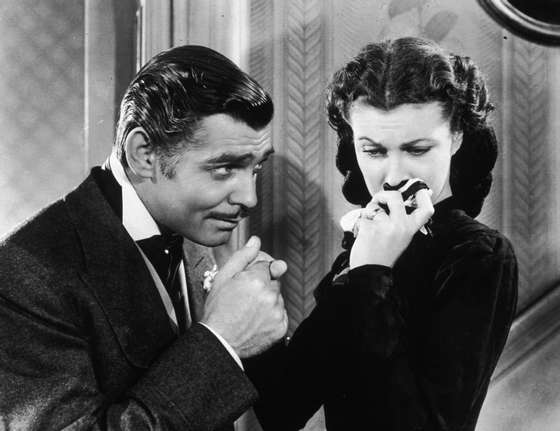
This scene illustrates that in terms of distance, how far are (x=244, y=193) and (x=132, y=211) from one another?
0.89 feet

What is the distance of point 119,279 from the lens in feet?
4.29

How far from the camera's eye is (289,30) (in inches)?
65.7

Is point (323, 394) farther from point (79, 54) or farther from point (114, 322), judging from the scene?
point (79, 54)

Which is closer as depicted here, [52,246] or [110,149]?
[52,246]

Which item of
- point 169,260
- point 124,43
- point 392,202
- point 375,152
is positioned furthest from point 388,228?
point 124,43

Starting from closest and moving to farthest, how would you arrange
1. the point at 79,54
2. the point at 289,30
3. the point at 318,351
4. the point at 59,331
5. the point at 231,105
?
the point at 59,331 → the point at 231,105 → the point at 318,351 → the point at 289,30 → the point at 79,54

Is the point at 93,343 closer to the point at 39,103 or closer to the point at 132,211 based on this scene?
the point at 132,211

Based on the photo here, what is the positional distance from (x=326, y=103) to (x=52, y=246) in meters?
0.80

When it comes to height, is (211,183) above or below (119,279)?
above

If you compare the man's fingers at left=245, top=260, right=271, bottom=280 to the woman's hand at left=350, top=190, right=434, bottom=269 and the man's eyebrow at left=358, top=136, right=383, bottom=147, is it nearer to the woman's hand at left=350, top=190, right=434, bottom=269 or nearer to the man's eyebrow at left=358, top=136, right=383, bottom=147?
the woman's hand at left=350, top=190, right=434, bottom=269

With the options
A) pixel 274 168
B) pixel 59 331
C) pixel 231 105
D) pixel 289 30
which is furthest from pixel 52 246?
pixel 289 30

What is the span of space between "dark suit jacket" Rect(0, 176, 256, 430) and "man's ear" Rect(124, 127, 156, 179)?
4.1 inches

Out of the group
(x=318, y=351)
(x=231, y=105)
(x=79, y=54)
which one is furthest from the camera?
(x=79, y=54)

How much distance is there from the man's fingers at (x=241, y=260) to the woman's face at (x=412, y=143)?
356 mm
